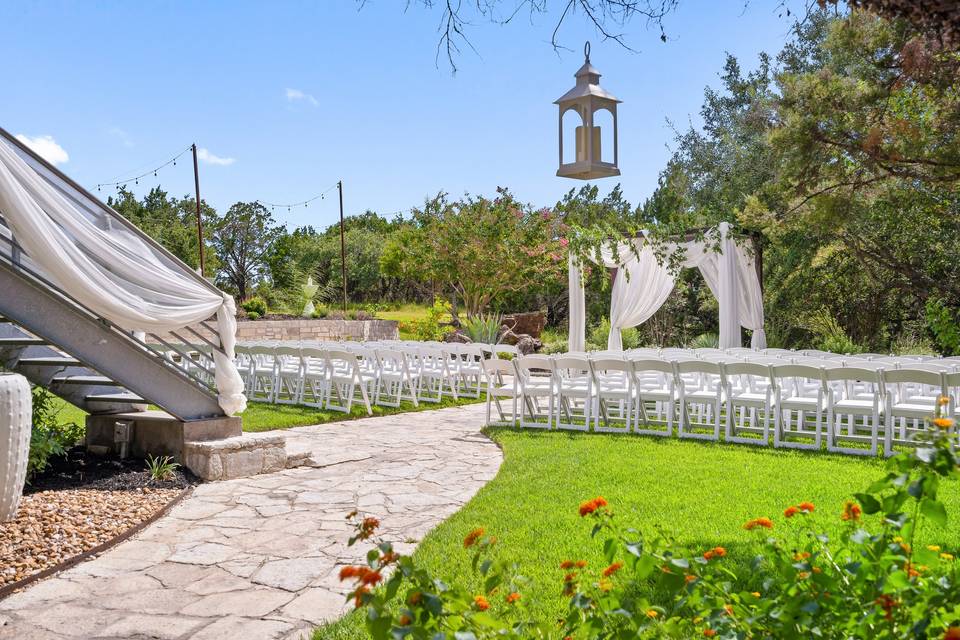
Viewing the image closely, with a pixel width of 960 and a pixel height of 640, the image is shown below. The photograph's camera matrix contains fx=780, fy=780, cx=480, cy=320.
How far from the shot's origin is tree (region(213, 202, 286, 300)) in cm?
3362

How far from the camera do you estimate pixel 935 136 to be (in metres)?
7.09

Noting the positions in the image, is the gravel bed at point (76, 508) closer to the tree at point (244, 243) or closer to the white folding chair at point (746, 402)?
the white folding chair at point (746, 402)

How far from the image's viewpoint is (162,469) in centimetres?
598

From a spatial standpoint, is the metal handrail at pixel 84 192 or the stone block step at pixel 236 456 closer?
the metal handrail at pixel 84 192

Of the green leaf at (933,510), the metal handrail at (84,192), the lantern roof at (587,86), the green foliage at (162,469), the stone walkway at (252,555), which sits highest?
the lantern roof at (587,86)

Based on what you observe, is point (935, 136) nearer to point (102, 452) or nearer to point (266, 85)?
point (102, 452)

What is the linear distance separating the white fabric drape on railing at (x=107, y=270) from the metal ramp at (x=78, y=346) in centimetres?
10

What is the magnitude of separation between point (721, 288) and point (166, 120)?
1004 inches

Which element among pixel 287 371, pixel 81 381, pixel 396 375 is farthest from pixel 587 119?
pixel 287 371

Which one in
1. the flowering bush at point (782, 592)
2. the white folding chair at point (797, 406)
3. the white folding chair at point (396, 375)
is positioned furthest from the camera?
the white folding chair at point (396, 375)

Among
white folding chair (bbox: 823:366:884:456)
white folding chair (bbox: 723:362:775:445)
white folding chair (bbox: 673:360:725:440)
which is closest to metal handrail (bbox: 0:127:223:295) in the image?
white folding chair (bbox: 673:360:725:440)

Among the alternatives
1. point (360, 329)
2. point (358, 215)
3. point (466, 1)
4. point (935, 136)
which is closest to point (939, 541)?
point (466, 1)

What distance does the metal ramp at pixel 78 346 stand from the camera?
220 inches

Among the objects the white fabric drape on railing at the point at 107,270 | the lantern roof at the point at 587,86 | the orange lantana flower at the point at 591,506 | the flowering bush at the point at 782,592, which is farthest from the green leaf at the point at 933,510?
the white fabric drape on railing at the point at 107,270
